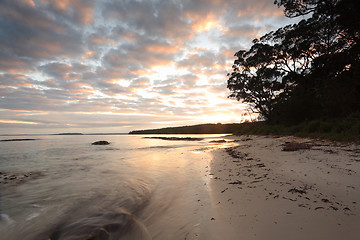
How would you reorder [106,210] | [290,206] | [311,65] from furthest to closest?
[311,65], [106,210], [290,206]

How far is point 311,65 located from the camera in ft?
73.1

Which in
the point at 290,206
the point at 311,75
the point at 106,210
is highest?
the point at 311,75

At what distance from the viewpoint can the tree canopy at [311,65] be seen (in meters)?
16.6

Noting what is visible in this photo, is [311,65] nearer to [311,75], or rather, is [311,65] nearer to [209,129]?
[311,75]

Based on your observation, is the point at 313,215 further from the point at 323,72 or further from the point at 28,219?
the point at 323,72

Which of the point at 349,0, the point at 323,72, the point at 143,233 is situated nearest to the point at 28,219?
the point at 143,233

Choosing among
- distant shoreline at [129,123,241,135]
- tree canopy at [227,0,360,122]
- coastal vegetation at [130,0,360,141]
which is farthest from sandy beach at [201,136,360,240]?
distant shoreline at [129,123,241,135]

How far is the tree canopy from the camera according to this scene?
16.6 meters

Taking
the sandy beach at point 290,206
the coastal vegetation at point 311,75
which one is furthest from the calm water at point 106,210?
the coastal vegetation at point 311,75

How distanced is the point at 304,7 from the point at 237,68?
13588 millimetres

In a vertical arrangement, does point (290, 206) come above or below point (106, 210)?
above

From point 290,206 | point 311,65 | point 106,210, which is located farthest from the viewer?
point 311,65

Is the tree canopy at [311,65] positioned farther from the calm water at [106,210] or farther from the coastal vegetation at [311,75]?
the calm water at [106,210]

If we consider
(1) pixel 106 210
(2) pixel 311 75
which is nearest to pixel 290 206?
(1) pixel 106 210
